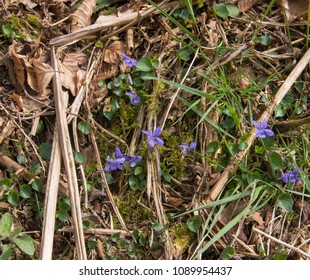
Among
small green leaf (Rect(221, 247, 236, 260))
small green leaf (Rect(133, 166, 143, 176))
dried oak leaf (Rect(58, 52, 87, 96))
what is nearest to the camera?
small green leaf (Rect(221, 247, 236, 260))

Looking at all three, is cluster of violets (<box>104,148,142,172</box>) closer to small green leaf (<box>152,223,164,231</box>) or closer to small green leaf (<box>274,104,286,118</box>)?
small green leaf (<box>152,223,164,231</box>)

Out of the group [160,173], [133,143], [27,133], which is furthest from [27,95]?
[160,173]

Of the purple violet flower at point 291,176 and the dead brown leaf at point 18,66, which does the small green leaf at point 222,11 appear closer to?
the purple violet flower at point 291,176

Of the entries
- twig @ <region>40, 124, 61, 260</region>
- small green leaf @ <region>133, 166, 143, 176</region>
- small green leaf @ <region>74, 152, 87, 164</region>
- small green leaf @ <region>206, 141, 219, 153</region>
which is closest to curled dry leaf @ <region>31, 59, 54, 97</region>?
twig @ <region>40, 124, 61, 260</region>

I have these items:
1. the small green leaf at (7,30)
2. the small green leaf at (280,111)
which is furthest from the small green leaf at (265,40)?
the small green leaf at (7,30)

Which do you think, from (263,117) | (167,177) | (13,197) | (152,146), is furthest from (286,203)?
(13,197)

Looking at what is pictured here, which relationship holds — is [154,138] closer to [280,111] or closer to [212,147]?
[212,147]
